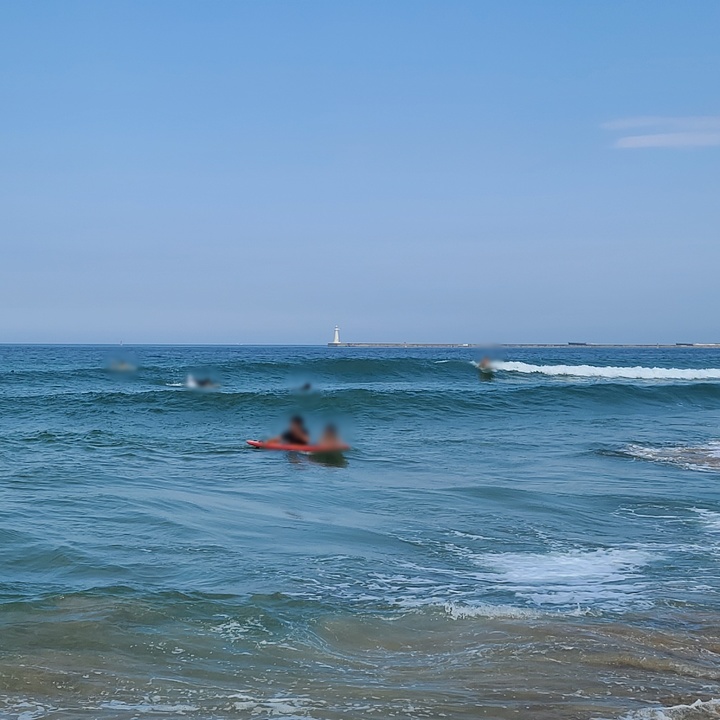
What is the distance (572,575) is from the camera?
8.00 m

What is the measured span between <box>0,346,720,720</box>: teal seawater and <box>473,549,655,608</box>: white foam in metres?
0.04

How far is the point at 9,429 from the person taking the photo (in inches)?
774

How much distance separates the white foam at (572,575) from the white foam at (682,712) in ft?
6.97

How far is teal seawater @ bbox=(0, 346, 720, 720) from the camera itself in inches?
205

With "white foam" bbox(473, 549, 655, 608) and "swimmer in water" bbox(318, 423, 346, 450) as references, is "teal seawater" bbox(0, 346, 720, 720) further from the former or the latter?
"swimmer in water" bbox(318, 423, 346, 450)

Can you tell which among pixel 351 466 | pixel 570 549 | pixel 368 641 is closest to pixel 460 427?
pixel 351 466

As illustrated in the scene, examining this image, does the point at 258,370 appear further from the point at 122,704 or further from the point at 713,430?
the point at 122,704

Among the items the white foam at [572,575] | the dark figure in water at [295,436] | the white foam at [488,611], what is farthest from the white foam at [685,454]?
the white foam at [488,611]

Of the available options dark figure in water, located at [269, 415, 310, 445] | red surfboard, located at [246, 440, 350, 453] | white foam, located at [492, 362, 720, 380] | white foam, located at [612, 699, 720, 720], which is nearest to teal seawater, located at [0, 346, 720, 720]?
white foam, located at [612, 699, 720, 720]

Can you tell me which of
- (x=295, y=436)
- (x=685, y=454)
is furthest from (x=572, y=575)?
(x=685, y=454)

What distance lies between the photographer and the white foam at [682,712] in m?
4.69

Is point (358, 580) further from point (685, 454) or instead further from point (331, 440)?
point (685, 454)

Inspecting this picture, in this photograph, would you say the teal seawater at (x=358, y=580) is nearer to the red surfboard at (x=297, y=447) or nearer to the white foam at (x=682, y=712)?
the white foam at (x=682, y=712)

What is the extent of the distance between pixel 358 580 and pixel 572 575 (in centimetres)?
195
